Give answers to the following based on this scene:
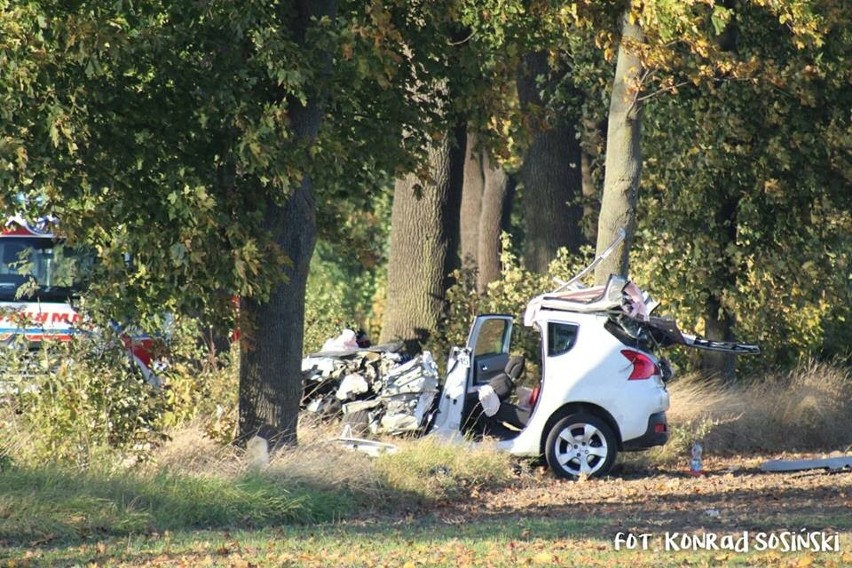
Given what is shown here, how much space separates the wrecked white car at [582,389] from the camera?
15.6 meters

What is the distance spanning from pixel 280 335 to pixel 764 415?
7510 millimetres

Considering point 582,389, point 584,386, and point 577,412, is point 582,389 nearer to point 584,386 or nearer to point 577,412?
point 584,386

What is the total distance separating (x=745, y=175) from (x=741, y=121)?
0.82 m

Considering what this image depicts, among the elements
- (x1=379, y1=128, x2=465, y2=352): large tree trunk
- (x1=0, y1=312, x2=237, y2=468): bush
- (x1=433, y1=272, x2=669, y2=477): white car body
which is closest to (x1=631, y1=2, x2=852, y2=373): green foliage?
(x1=379, y1=128, x2=465, y2=352): large tree trunk

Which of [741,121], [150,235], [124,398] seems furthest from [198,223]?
[741,121]

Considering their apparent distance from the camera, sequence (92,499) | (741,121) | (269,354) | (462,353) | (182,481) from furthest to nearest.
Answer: (741,121) → (462,353) → (269,354) → (182,481) → (92,499)

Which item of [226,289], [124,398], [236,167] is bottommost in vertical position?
[124,398]

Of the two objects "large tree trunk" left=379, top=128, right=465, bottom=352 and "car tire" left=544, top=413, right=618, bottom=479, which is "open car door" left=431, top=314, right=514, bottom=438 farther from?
"large tree trunk" left=379, top=128, right=465, bottom=352

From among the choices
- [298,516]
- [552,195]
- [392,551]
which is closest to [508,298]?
[552,195]

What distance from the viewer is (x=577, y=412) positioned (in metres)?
15.8

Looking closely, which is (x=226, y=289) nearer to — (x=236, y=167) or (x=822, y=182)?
(x=236, y=167)

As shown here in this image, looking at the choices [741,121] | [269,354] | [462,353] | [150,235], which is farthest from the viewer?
[741,121]

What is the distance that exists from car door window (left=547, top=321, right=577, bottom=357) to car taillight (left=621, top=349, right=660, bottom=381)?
0.54 m

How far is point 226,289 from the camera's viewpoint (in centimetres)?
1373
